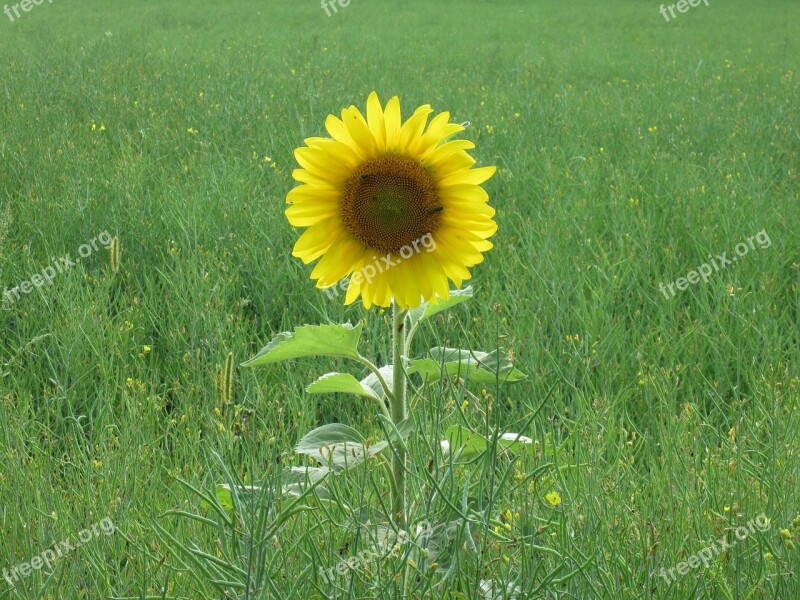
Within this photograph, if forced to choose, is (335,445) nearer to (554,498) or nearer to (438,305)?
(438,305)

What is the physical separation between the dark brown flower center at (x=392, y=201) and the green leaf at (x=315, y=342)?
0.68ft

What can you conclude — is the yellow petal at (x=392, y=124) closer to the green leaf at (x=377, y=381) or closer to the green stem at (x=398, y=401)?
the green stem at (x=398, y=401)

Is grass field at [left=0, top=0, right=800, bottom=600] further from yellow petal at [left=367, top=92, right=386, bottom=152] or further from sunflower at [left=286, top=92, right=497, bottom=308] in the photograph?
yellow petal at [left=367, top=92, right=386, bottom=152]

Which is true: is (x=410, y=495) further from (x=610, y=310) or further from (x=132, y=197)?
(x=132, y=197)

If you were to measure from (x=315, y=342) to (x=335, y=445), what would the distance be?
237mm

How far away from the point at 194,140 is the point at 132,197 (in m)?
1.57

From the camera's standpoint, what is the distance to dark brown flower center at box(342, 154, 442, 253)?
6.35 feet

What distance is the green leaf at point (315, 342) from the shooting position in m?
1.91

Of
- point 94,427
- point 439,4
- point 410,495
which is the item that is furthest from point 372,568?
point 439,4

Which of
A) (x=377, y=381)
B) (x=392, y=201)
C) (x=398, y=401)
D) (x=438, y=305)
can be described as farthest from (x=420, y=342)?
(x=392, y=201)

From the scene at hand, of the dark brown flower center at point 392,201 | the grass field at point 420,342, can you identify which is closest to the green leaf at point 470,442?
the grass field at point 420,342

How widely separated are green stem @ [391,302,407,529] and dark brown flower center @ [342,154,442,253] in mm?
165

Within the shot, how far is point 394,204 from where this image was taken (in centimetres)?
194

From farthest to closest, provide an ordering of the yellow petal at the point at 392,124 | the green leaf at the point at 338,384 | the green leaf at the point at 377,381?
the green leaf at the point at 377,381
the green leaf at the point at 338,384
the yellow petal at the point at 392,124
